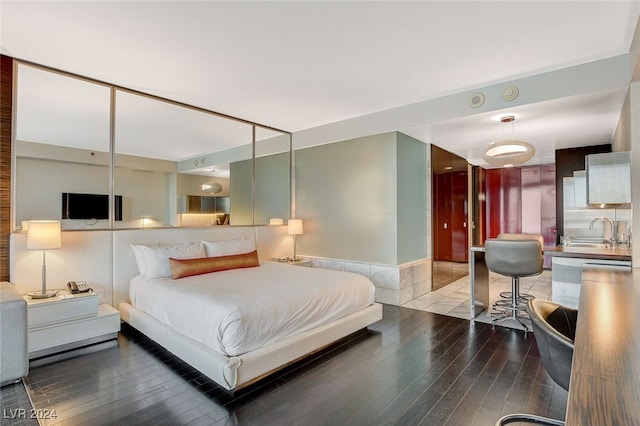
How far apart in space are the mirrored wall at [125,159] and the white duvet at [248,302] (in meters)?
1.02

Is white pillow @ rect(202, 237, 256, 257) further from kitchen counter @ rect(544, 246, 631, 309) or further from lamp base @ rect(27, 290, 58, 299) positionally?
kitchen counter @ rect(544, 246, 631, 309)

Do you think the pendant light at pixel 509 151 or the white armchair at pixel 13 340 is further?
the pendant light at pixel 509 151

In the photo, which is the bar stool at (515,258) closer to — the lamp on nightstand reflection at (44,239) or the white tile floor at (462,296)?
the white tile floor at (462,296)

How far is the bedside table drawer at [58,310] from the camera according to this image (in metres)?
2.80

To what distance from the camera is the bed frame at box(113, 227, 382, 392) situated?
229 cm

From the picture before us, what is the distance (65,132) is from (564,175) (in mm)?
7419

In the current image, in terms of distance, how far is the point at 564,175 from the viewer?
5.66 metres

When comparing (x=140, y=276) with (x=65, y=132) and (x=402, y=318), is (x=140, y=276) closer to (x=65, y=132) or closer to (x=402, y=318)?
(x=65, y=132)

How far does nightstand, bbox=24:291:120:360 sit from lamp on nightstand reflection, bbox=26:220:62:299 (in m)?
0.11

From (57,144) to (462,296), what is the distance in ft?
18.6

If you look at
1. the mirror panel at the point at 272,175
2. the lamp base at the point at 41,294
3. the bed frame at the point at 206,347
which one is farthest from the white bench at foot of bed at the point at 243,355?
the mirror panel at the point at 272,175

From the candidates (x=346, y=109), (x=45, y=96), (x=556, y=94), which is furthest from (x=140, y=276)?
(x=556, y=94)

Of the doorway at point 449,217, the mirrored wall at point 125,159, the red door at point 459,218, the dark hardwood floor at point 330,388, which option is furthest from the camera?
the red door at point 459,218

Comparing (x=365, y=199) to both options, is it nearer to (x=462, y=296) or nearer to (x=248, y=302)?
(x=462, y=296)
